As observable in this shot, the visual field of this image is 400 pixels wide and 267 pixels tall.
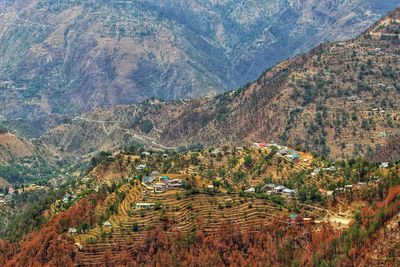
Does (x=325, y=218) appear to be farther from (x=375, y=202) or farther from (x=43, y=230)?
(x=43, y=230)

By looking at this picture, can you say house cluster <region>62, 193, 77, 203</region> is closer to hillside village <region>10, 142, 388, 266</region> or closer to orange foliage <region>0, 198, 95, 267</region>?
hillside village <region>10, 142, 388, 266</region>

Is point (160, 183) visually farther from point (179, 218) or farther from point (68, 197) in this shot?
point (68, 197)

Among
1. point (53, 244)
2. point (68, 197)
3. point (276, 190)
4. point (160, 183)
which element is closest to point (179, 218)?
point (160, 183)

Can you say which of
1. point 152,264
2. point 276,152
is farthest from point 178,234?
point 276,152

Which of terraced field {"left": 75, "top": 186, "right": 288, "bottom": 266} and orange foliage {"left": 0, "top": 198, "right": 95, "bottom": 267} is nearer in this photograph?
terraced field {"left": 75, "top": 186, "right": 288, "bottom": 266}

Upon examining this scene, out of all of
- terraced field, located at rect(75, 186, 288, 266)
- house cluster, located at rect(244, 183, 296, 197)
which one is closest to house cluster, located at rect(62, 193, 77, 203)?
terraced field, located at rect(75, 186, 288, 266)

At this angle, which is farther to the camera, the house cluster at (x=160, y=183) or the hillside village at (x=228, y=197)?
Answer: the house cluster at (x=160, y=183)

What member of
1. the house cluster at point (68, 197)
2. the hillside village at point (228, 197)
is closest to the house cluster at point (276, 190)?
the hillside village at point (228, 197)

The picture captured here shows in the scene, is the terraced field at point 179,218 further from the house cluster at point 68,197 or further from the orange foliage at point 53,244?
the house cluster at point 68,197

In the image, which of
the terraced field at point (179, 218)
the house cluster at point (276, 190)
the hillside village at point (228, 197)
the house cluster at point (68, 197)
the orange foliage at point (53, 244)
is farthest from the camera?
the house cluster at point (68, 197)
